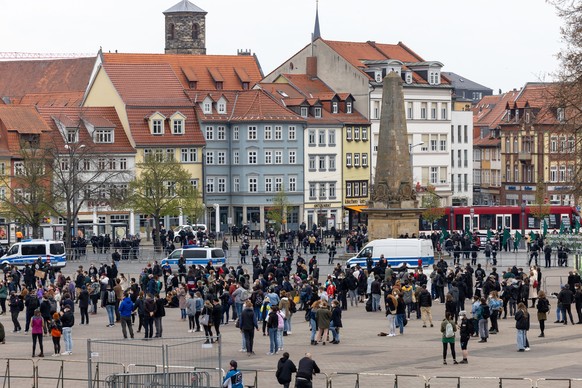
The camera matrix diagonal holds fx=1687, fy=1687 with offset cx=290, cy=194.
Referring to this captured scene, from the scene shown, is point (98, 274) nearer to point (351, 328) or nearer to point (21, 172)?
point (351, 328)

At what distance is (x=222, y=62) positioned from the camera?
130 meters

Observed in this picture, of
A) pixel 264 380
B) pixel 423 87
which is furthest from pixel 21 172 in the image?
pixel 264 380

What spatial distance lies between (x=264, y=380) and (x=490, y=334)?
10.6 m

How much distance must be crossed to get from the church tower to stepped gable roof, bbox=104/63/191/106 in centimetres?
5286

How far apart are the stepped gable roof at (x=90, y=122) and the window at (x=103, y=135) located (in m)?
0.23

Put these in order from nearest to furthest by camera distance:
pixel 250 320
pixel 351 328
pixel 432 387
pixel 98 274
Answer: pixel 432 387, pixel 250 320, pixel 351 328, pixel 98 274

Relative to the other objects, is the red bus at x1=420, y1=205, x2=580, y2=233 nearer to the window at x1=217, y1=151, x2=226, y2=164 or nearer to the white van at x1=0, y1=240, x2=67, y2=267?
the window at x1=217, y1=151, x2=226, y2=164

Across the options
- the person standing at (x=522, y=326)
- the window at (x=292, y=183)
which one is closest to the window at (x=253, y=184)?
the window at (x=292, y=183)

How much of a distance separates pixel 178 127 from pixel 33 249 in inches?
1405

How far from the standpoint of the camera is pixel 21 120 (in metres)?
100

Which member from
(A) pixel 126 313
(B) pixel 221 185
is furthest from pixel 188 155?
(A) pixel 126 313

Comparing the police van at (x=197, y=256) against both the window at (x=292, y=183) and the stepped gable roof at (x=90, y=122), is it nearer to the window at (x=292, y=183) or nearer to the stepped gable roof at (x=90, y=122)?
the stepped gable roof at (x=90, y=122)

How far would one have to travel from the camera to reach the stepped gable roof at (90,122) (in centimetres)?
10059

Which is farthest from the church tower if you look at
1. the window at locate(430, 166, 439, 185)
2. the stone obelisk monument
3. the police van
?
the police van
